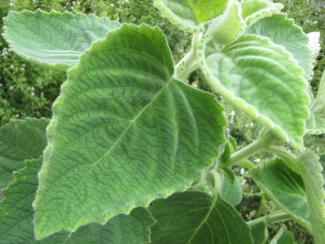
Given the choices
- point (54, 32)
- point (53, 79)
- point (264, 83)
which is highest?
point (264, 83)

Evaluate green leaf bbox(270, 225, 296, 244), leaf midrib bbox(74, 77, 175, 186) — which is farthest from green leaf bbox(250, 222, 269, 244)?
leaf midrib bbox(74, 77, 175, 186)

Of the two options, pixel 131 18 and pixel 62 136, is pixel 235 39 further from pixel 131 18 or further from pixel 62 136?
pixel 131 18

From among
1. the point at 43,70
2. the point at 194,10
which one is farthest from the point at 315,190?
the point at 43,70

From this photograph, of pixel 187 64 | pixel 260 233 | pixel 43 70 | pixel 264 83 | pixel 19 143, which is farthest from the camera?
pixel 43 70

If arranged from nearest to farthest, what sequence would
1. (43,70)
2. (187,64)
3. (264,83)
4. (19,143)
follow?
(264,83) < (187,64) < (19,143) < (43,70)

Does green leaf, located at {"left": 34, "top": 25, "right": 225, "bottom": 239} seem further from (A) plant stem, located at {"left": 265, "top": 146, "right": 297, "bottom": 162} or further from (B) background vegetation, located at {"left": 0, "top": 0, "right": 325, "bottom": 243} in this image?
(B) background vegetation, located at {"left": 0, "top": 0, "right": 325, "bottom": 243}

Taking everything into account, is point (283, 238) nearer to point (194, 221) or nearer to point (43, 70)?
point (194, 221)

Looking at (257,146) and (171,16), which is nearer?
(171,16)
